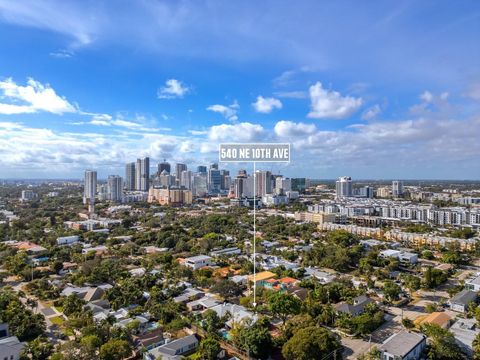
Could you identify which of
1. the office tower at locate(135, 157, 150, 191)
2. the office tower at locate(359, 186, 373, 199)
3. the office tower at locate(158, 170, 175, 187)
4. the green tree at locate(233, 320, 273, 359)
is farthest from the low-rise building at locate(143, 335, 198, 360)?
the office tower at locate(135, 157, 150, 191)

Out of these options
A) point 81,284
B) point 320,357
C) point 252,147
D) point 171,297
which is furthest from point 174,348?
point 81,284

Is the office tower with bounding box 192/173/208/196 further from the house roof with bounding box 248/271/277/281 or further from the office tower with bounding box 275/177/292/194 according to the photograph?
the house roof with bounding box 248/271/277/281

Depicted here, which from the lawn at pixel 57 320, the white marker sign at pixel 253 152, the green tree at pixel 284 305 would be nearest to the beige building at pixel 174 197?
the lawn at pixel 57 320

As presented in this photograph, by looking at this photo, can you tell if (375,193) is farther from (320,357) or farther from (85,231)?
(320,357)

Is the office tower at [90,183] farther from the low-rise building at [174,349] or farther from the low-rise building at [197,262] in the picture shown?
the low-rise building at [174,349]

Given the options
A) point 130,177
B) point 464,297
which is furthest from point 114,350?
point 130,177

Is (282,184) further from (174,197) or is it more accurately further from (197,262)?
(197,262)

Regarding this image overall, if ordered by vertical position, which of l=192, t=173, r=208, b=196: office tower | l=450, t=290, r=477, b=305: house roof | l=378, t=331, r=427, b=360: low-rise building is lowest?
l=450, t=290, r=477, b=305: house roof

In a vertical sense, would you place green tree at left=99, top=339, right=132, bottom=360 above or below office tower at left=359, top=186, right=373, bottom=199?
below
